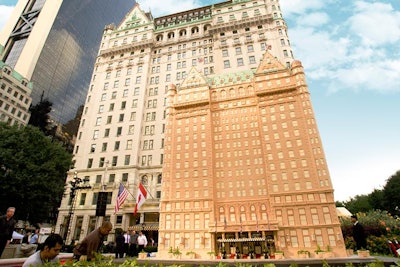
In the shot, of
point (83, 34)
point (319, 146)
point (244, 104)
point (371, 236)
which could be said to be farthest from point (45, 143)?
point (83, 34)

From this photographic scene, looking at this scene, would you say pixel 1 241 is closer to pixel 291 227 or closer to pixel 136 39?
pixel 291 227

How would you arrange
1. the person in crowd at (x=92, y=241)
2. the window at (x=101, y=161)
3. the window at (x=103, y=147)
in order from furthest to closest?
the window at (x=103, y=147)
the window at (x=101, y=161)
the person in crowd at (x=92, y=241)

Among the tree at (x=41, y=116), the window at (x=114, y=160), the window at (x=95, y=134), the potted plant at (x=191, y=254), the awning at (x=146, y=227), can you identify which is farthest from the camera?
the tree at (x=41, y=116)

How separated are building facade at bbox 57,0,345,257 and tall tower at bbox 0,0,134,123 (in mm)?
36755

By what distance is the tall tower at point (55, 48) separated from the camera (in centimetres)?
8425

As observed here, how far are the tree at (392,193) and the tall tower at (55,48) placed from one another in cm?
10491

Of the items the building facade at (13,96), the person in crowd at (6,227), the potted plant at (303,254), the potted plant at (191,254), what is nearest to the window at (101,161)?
the potted plant at (191,254)

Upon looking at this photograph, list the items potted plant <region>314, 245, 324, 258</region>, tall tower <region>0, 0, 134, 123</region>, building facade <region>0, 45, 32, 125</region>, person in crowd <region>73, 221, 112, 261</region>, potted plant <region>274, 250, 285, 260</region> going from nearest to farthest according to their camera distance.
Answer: person in crowd <region>73, 221, 112, 261</region> → potted plant <region>314, 245, 324, 258</region> → potted plant <region>274, 250, 285, 260</region> → building facade <region>0, 45, 32, 125</region> → tall tower <region>0, 0, 134, 123</region>

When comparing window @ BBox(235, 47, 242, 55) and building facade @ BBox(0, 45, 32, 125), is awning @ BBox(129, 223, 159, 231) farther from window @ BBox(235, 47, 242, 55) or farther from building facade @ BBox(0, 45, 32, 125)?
building facade @ BBox(0, 45, 32, 125)

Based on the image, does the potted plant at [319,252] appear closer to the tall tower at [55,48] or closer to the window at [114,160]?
the window at [114,160]

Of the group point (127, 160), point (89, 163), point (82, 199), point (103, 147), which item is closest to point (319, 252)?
point (127, 160)

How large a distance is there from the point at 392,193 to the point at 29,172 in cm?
7446

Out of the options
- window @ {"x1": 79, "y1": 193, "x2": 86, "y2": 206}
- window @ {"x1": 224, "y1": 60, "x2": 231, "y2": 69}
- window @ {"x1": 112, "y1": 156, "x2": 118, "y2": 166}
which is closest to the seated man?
window @ {"x1": 112, "y1": 156, "x2": 118, "y2": 166}

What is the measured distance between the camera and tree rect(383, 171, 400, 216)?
5453 centimetres
